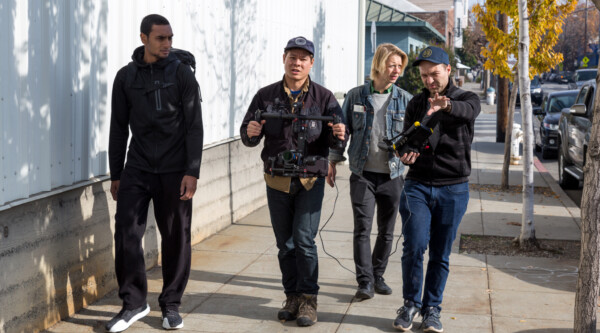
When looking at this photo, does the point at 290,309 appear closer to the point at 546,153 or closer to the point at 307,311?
the point at 307,311

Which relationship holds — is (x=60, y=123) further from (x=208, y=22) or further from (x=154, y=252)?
(x=208, y=22)

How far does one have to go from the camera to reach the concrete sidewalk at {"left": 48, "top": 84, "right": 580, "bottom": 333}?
19.6ft

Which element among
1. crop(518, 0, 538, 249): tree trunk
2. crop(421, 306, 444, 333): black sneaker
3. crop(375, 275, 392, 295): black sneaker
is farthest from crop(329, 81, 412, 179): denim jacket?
crop(518, 0, 538, 249): tree trunk

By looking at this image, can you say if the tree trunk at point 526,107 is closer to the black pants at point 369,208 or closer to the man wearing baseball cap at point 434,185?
the black pants at point 369,208

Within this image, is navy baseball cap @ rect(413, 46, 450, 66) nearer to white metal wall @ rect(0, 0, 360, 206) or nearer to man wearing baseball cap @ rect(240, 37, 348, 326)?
man wearing baseball cap @ rect(240, 37, 348, 326)

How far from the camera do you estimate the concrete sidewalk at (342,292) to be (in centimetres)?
597

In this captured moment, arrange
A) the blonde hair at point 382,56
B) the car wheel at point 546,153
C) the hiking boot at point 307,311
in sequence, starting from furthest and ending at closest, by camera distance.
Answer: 1. the car wheel at point 546,153
2. the blonde hair at point 382,56
3. the hiking boot at point 307,311

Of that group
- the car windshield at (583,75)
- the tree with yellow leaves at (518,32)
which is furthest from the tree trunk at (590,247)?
the car windshield at (583,75)

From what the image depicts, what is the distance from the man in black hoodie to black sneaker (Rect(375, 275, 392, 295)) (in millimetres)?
1750

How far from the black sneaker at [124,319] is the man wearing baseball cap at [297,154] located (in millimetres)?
989

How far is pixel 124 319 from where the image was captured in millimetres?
5723

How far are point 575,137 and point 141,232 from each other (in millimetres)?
9105

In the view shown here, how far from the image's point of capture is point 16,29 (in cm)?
523

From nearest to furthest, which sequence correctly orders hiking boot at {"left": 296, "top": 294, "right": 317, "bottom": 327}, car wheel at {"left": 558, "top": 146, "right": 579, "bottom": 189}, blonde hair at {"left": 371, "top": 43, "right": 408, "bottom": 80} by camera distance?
hiking boot at {"left": 296, "top": 294, "right": 317, "bottom": 327}
blonde hair at {"left": 371, "top": 43, "right": 408, "bottom": 80}
car wheel at {"left": 558, "top": 146, "right": 579, "bottom": 189}
